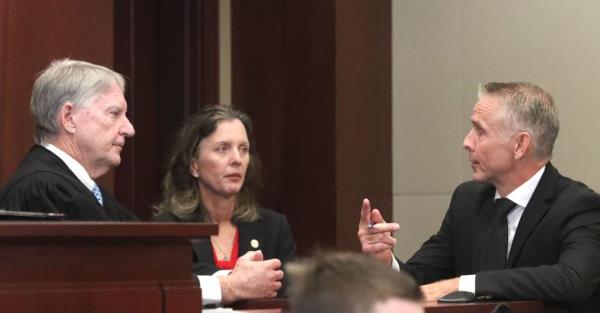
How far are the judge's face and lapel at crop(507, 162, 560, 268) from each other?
113 centimetres

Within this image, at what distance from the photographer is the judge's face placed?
16.2 ft

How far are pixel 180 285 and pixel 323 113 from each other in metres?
3.26

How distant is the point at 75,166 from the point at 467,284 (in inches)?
53.1

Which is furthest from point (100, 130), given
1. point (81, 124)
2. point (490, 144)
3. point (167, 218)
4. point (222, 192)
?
point (490, 144)

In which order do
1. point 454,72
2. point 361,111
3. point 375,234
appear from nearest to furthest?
point 375,234 → point 361,111 → point 454,72

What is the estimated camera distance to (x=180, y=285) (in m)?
3.14

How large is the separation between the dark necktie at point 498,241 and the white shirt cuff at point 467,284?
35 cm

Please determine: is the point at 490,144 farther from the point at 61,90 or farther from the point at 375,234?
the point at 61,90

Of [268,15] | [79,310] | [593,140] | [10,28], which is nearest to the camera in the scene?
[79,310]

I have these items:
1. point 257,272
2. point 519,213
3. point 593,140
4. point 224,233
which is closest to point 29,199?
point 257,272

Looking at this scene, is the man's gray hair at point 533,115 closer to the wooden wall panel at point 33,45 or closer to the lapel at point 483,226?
the lapel at point 483,226

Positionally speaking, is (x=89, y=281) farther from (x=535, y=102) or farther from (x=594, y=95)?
(x=594, y=95)

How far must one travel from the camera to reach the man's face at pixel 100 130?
4.19 metres

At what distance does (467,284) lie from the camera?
4191 mm
